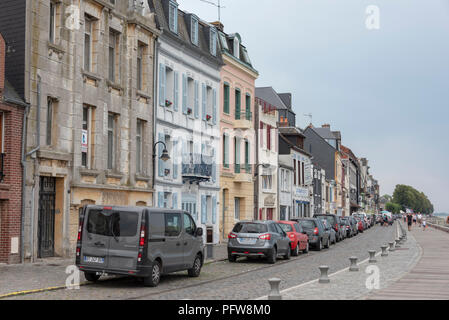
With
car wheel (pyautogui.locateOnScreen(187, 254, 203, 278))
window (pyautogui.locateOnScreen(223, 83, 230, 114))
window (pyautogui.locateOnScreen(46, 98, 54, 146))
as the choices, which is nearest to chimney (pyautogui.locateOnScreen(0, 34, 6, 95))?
window (pyautogui.locateOnScreen(46, 98, 54, 146))

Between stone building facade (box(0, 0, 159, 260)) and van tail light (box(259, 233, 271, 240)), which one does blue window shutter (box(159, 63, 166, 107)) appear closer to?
stone building facade (box(0, 0, 159, 260))

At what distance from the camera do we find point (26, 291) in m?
13.6

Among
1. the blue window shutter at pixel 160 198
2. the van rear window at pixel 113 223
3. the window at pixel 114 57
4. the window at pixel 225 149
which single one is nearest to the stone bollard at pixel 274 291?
the van rear window at pixel 113 223

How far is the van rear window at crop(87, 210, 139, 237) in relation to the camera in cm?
1487

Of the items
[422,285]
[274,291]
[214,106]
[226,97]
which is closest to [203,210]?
[214,106]

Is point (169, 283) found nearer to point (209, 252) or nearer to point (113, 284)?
point (113, 284)

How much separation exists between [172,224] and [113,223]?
195cm

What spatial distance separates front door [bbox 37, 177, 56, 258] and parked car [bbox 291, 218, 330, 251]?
46.9 ft

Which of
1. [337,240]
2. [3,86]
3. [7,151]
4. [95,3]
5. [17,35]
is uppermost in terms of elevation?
[95,3]

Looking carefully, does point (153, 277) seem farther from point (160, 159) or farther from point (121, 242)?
point (160, 159)

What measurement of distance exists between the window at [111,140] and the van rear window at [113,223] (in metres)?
11.1

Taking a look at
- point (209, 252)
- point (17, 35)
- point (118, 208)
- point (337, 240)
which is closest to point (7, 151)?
point (17, 35)

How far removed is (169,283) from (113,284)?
58.4 inches

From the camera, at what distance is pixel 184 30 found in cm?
3362
